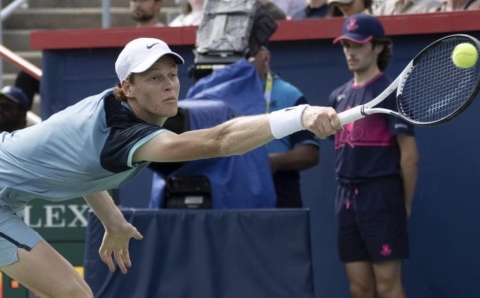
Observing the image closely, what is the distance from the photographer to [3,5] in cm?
1220

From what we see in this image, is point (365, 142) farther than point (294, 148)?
No

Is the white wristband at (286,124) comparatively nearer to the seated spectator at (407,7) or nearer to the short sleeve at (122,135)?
the short sleeve at (122,135)

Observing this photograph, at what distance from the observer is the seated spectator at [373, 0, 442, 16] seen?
29.0ft

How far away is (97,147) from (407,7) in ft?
13.3

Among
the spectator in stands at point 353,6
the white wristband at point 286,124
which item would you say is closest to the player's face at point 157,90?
the white wristband at point 286,124

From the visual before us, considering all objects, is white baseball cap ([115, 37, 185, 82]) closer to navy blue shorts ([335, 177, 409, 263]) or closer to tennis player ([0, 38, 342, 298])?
tennis player ([0, 38, 342, 298])

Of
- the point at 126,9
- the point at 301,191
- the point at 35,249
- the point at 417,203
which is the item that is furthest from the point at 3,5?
the point at 35,249

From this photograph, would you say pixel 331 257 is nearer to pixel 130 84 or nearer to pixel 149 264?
pixel 149 264

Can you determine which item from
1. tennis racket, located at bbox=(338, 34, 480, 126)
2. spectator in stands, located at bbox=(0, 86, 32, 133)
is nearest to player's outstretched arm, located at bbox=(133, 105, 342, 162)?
tennis racket, located at bbox=(338, 34, 480, 126)

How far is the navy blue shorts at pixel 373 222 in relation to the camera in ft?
24.4

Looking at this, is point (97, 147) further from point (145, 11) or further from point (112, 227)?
point (145, 11)

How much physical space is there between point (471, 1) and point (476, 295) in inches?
80.6

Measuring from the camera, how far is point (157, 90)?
558 centimetres

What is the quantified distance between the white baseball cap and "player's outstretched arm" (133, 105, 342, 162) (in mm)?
450
